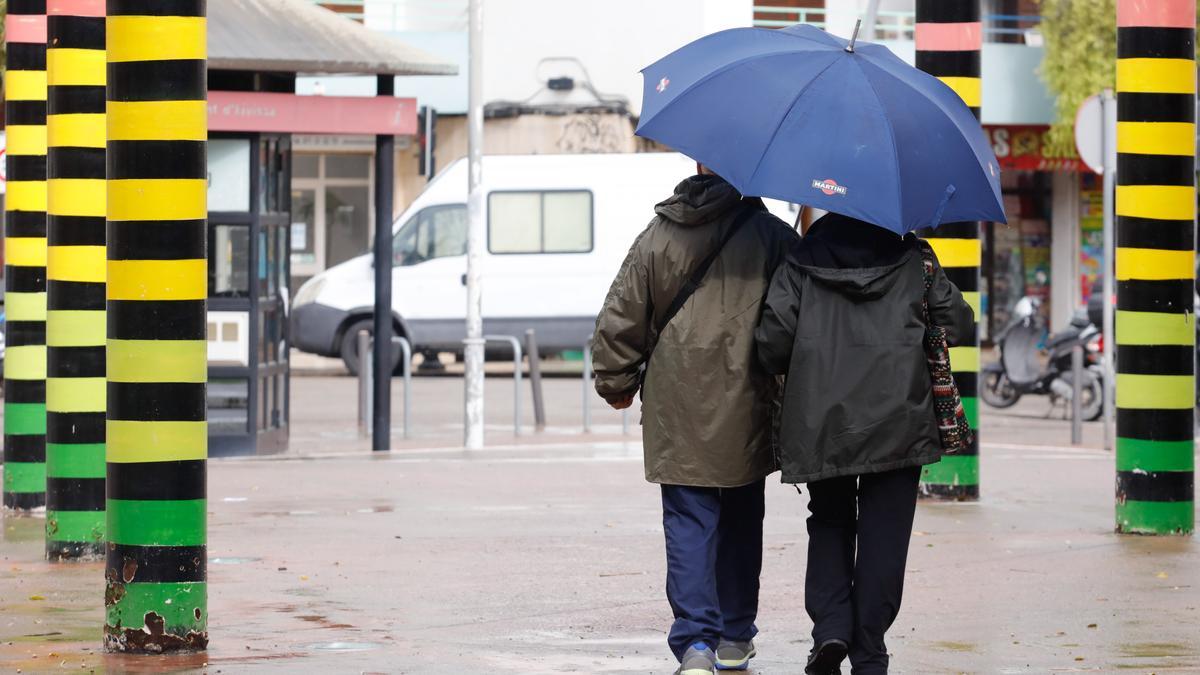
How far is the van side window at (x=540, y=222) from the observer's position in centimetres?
2583

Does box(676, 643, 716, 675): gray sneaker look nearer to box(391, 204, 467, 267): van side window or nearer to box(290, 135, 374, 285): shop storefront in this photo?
box(391, 204, 467, 267): van side window

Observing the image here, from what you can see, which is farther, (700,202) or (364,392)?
(364,392)

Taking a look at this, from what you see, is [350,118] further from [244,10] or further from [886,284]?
[886,284]

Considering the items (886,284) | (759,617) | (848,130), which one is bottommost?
(759,617)

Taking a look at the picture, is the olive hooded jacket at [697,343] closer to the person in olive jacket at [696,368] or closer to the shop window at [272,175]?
the person in olive jacket at [696,368]

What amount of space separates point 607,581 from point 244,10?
786cm

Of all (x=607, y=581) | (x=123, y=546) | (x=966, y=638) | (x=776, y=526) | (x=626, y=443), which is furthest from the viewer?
(x=626, y=443)

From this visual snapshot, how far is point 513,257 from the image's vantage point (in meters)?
25.8

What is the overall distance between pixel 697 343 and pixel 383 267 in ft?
32.2

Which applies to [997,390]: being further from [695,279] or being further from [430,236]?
[695,279]

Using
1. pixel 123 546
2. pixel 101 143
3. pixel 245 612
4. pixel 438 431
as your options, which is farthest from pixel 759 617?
pixel 438 431

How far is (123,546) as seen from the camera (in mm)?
6703

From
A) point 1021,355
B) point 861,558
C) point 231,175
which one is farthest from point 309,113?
point 861,558

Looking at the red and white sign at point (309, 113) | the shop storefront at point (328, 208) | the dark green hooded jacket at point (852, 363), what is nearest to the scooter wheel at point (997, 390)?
the red and white sign at point (309, 113)
